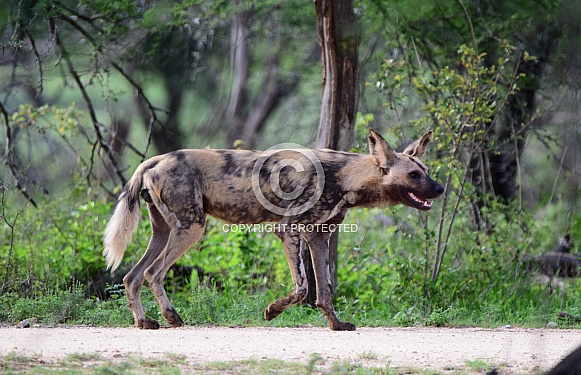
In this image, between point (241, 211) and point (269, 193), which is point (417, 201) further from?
point (241, 211)

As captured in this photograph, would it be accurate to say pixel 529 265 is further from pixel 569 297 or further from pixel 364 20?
pixel 364 20

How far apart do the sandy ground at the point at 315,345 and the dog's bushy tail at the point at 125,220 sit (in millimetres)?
726

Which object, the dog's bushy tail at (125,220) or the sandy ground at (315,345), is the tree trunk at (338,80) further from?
the sandy ground at (315,345)

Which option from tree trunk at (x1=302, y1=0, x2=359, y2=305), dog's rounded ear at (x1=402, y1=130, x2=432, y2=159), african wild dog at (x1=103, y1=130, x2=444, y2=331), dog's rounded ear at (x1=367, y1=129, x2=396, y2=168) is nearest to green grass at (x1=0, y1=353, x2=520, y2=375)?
african wild dog at (x1=103, y1=130, x2=444, y2=331)

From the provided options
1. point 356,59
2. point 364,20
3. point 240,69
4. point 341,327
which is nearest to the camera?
point 341,327

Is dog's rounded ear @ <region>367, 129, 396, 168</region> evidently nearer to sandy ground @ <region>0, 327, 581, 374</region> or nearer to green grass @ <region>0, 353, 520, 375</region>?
sandy ground @ <region>0, 327, 581, 374</region>

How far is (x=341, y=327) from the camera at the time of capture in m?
6.74

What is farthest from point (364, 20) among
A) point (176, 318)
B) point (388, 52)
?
point (176, 318)

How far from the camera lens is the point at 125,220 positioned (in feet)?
23.1

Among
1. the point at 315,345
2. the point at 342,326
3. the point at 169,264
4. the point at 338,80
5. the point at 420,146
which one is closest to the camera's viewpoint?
the point at 315,345

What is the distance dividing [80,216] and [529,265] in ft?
15.4

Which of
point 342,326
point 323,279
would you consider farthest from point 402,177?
point 342,326

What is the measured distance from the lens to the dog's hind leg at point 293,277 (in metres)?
6.74

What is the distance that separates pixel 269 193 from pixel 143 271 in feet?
3.89
